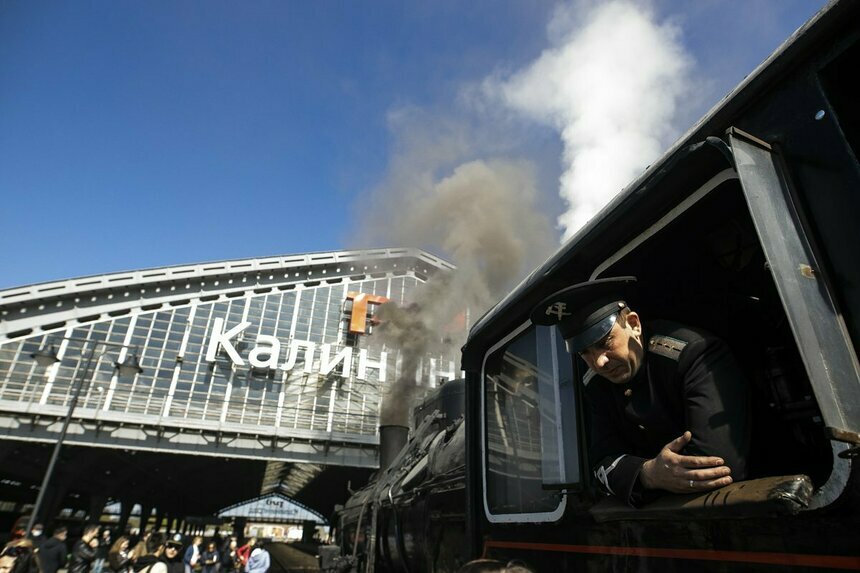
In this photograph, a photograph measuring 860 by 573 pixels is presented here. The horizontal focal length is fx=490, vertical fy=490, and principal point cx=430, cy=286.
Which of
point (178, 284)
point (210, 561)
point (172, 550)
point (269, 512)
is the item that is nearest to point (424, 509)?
point (172, 550)

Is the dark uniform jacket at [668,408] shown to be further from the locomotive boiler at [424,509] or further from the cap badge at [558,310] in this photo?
the locomotive boiler at [424,509]

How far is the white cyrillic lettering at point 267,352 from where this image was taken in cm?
2059

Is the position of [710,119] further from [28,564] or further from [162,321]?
[162,321]

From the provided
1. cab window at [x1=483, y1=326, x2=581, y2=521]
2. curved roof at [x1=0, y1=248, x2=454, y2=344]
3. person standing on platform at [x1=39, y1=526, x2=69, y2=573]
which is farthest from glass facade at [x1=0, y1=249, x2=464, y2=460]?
cab window at [x1=483, y1=326, x2=581, y2=521]

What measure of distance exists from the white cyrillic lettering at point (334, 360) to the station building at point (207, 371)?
0.05m

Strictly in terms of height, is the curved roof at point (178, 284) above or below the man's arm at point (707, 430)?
above

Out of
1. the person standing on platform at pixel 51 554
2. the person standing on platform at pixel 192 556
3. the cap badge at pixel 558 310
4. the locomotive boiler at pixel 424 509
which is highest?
the cap badge at pixel 558 310

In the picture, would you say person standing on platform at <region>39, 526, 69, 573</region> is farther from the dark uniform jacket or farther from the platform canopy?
the platform canopy

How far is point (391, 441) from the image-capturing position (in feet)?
39.5

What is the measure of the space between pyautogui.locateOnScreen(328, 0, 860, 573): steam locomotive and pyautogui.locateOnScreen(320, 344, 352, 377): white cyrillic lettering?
767 inches

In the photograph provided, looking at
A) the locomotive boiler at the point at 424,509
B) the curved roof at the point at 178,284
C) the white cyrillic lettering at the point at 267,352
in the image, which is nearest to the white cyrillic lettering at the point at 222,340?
the white cyrillic lettering at the point at 267,352

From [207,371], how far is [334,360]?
5204 mm

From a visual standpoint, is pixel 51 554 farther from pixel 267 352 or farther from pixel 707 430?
pixel 267 352

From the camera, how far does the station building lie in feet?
59.0
